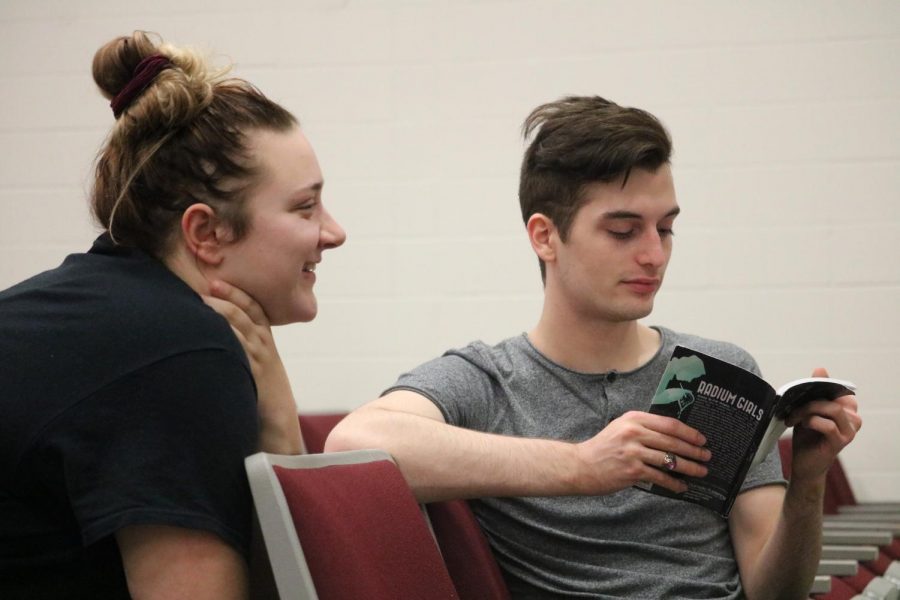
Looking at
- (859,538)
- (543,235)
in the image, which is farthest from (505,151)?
(859,538)

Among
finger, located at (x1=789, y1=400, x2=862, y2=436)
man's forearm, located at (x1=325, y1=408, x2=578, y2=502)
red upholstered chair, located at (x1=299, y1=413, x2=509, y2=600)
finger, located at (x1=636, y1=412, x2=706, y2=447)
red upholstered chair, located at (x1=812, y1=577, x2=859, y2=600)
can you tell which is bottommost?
red upholstered chair, located at (x1=812, y1=577, x2=859, y2=600)

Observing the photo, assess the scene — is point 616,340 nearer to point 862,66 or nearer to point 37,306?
point 37,306

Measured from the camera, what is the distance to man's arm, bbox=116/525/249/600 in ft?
3.63

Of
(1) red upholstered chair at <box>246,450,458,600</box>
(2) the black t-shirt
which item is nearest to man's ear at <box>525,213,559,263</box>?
(1) red upholstered chair at <box>246,450,458,600</box>

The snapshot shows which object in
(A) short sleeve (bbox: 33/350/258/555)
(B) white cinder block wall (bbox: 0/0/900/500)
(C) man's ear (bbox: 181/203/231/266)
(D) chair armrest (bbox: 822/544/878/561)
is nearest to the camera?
(A) short sleeve (bbox: 33/350/258/555)

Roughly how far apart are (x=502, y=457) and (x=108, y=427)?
684 mm

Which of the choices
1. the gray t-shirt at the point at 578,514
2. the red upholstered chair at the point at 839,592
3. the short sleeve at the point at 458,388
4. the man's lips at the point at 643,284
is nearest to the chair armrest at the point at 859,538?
the red upholstered chair at the point at 839,592

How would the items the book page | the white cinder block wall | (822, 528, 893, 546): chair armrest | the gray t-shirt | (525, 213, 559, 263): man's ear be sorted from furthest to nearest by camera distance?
the white cinder block wall → (822, 528, 893, 546): chair armrest → (525, 213, 559, 263): man's ear → the gray t-shirt → the book page

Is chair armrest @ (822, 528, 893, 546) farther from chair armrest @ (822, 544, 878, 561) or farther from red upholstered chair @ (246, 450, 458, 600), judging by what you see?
red upholstered chair @ (246, 450, 458, 600)

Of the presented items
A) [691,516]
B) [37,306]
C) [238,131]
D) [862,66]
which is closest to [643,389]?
[691,516]

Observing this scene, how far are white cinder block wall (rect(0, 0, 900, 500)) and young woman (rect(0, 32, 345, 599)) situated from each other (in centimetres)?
218

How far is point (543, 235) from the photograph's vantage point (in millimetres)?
1992

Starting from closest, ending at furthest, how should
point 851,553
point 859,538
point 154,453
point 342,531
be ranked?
point 154,453
point 342,531
point 851,553
point 859,538

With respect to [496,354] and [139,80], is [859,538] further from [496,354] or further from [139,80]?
[139,80]
